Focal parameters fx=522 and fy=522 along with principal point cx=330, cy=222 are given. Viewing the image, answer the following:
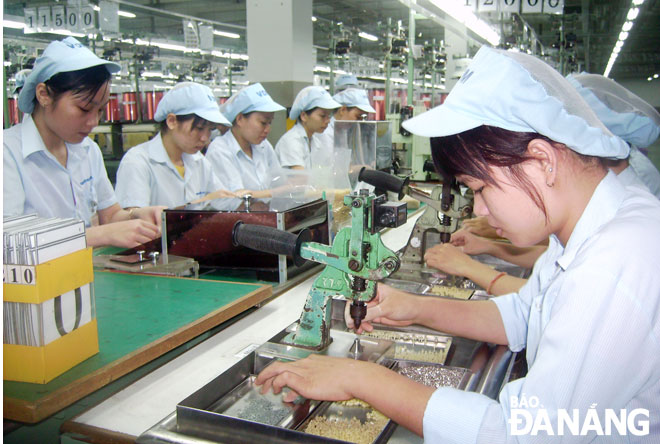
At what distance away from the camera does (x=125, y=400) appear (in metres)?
1.12

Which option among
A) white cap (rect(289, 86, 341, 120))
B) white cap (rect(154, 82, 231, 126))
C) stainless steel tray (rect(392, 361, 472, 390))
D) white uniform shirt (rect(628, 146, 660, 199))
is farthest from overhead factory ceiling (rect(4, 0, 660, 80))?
stainless steel tray (rect(392, 361, 472, 390))

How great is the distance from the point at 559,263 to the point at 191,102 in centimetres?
230

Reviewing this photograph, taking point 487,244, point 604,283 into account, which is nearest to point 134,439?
point 604,283

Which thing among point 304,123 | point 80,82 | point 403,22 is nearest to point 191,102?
point 80,82

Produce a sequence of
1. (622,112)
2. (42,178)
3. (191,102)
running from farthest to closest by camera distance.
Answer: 1. (191,102)
2. (42,178)
3. (622,112)

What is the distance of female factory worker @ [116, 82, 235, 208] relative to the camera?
2840 mm

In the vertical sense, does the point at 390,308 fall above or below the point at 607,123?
below

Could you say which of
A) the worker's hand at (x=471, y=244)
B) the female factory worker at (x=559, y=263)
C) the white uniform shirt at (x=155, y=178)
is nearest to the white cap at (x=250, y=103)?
the white uniform shirt at (x=155, y=178)

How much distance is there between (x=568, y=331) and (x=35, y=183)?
2.18 meters

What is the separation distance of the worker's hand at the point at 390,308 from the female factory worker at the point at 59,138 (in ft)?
3.57

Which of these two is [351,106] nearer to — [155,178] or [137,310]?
[155,178]

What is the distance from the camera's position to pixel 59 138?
2305mm

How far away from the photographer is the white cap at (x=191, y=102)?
2.82m

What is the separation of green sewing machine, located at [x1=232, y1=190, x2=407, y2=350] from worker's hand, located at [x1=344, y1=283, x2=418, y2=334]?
0.24 m
